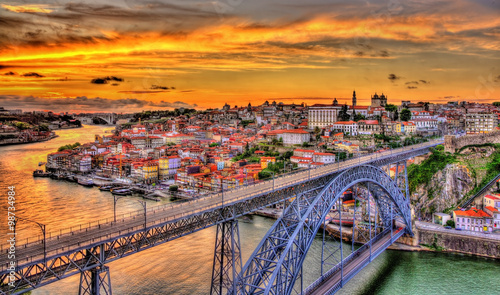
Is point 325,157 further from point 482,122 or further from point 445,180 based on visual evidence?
point 482,122

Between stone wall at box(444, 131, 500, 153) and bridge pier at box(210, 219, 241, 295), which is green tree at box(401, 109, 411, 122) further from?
bridge pier at box(210, 219, 241, 295)

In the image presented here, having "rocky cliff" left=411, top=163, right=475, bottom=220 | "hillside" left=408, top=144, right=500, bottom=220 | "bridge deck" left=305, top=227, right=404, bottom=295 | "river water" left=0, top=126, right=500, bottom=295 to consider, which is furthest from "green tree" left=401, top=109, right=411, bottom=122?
"bridge deck" left=305, top=227, right=404, bottom=295

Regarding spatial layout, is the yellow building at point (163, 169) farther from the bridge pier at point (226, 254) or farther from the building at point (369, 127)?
the bridge pier at point (226, 254)

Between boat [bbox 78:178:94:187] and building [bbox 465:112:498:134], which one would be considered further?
building [bbox 465:112:498:134]

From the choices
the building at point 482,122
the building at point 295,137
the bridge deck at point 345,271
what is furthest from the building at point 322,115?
the bridge deck at point 345,271

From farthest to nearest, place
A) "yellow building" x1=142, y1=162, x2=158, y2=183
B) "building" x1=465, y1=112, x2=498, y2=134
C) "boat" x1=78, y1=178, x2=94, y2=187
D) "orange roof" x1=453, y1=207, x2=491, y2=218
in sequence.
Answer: "building" x1=465, y1=112, x2=498, y2=134 → "yellow building" x1=142, y1=162, x2=158, y2=183 → "boat" x1=78, y1=178, x2=94, y2=187 → "orange roof" x1=453, y1=207, x2=491, y2=218
